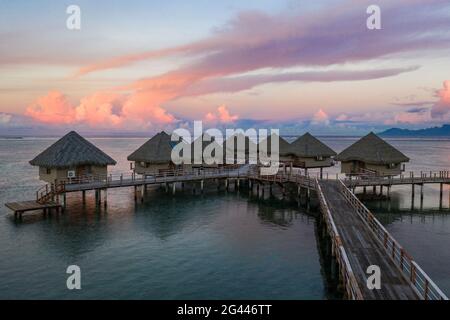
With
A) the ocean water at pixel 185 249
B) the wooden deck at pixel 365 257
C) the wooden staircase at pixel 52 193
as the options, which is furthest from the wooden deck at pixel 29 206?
the wooden deck at pixel 365 257

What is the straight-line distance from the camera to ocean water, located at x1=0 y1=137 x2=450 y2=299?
15695 mm

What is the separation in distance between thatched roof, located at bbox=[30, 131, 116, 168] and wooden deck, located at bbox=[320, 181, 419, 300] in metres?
19.4

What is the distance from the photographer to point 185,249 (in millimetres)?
20516

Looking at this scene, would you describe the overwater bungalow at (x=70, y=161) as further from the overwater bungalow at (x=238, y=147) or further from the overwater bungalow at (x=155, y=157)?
the overwater bungalow at (x=238, y=147)

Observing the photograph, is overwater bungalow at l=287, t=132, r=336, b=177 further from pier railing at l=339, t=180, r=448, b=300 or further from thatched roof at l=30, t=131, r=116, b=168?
thatched roof at l=30, t=131, r=116, b=168

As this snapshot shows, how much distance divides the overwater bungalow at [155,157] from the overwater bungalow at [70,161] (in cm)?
539

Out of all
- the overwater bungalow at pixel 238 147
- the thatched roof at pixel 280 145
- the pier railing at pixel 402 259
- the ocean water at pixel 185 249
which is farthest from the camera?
the overwater bungalow at pixel 238 147

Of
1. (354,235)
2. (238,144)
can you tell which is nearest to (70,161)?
(354,235)

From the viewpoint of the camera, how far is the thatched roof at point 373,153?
1409 inches

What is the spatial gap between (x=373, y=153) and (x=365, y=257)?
2306cm

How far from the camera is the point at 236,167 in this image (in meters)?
46.5

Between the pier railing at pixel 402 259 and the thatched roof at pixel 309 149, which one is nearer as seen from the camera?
the pier railing at pixel 402 259

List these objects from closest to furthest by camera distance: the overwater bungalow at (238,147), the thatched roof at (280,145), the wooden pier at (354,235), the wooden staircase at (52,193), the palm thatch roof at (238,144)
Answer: the wooden pier at (354,235)
the wooden staircase at (52,193)
the thatched roof at (280,145)
the overwater bungalow at (238,147)
the palm thatch roof at (238,144)
